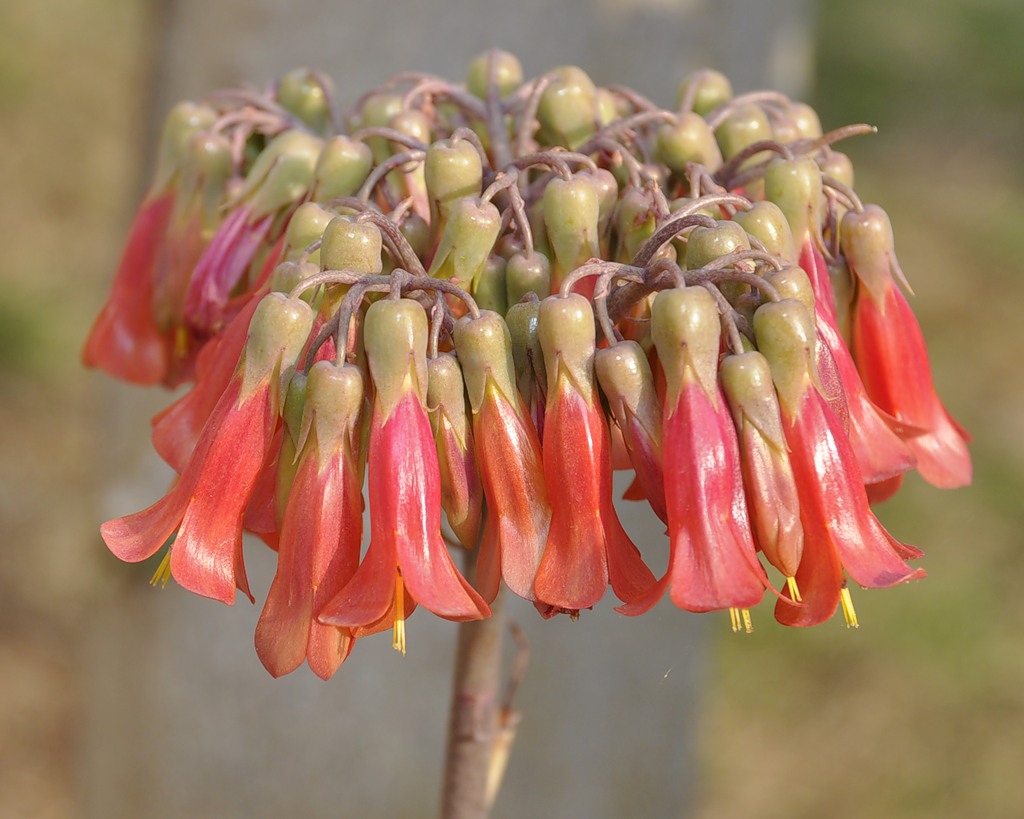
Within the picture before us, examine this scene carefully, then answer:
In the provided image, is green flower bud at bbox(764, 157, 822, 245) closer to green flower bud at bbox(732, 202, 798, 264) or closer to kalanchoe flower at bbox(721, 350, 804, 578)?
green flower bud at bbox(732, 202, 798, 264)

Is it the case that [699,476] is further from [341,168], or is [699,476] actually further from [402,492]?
[341,168]

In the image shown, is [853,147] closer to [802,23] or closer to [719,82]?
[802,23]

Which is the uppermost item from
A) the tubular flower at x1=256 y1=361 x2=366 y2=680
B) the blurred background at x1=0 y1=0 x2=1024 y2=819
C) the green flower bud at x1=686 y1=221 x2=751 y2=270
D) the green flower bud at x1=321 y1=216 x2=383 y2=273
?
the green flower bud at x1=686 y1=221 x2=751 y2=270

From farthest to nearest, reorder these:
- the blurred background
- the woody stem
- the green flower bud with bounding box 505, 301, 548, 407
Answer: the blurred background
the woody stem
the green flower bud with bounding box 505, 301, 548, 407

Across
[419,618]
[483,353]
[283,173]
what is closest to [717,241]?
[483,353]

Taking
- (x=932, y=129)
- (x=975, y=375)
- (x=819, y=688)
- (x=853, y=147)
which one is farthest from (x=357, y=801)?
(x=932, y=129)

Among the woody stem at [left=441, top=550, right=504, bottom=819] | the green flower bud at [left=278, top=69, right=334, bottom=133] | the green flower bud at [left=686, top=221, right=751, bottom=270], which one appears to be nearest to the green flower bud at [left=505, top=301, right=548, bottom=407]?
the green flower bud at [left=686, top=221, right=751, bottom=270]

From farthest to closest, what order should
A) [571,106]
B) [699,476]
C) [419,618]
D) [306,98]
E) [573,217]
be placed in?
1. [419,618]
2. [306,98]
3. [571,106]
4. [573,217]
5. [699,476]
